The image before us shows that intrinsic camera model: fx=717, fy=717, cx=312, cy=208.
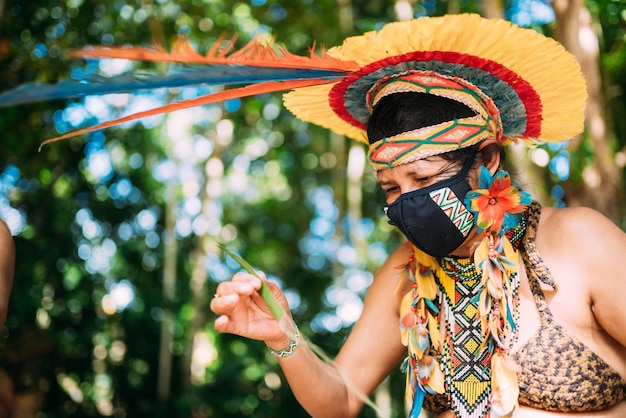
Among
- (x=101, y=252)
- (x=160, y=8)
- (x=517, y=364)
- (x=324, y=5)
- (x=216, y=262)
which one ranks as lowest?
(x=216, y=262)

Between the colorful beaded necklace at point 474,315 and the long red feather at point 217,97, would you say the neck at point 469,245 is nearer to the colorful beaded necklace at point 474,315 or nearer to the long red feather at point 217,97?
the colorful beaded necklace at point 474,315

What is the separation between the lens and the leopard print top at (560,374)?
192cm

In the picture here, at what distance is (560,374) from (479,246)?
41 cm

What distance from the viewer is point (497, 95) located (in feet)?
6.96

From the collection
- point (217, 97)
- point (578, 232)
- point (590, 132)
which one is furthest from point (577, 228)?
point (590, 132)

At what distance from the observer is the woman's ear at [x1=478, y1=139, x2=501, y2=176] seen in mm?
2123

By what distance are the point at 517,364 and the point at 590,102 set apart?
1966 mm

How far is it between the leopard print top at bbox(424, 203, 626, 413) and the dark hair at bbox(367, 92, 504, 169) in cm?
43

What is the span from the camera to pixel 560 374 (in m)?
1.93

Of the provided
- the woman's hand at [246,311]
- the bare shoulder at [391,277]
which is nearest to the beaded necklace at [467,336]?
the bare shoulder at [391,277]

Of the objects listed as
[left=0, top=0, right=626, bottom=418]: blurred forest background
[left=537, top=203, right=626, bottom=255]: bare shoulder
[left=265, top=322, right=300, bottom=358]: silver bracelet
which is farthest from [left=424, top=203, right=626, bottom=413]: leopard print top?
[left=0, top=0, right=626, bottom=418]: blurred forest background

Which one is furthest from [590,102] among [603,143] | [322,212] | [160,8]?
[322,212]

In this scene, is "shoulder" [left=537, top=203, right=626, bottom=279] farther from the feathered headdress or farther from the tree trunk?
the tree trunk

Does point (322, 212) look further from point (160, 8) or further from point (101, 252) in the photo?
point (160, 8)
